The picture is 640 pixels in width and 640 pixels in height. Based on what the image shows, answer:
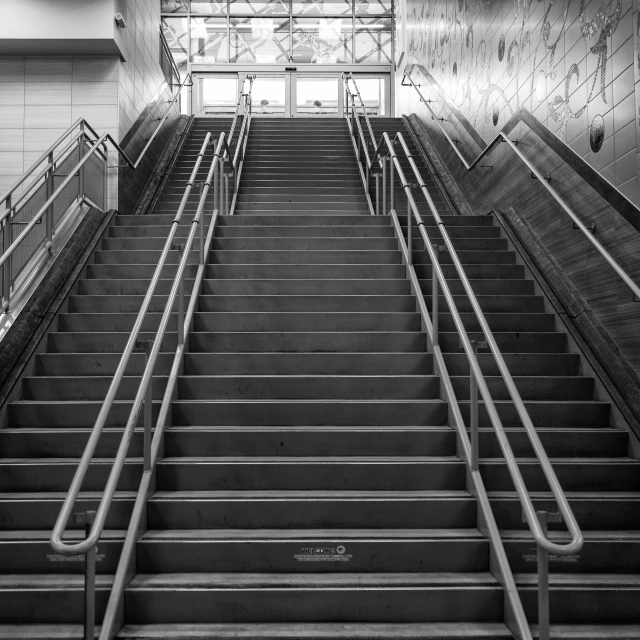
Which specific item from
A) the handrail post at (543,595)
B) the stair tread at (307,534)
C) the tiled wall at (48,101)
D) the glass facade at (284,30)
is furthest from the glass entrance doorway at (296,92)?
the handrail post at (543,595)

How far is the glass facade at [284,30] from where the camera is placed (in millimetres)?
15703

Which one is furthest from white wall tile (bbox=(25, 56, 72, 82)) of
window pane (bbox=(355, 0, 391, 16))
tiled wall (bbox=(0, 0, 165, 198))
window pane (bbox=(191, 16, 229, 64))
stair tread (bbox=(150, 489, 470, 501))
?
window pane (bbox=(355, 0, 391, 16))

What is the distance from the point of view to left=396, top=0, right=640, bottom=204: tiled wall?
402cm

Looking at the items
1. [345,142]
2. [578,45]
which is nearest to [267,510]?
[578,45]

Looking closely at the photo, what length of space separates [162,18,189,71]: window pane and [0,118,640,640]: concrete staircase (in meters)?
11.7

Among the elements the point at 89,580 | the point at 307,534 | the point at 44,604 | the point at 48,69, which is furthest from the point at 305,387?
the point at 48,69

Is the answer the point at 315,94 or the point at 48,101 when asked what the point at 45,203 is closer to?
the point at 48,101

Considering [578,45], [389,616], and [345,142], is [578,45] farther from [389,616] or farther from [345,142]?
[345,142]

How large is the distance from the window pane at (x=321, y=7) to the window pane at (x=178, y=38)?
8.44 feet

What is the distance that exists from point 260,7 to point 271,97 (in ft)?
7.50

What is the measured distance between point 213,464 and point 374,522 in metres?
0.85

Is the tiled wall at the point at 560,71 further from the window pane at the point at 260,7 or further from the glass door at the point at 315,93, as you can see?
the window pane at the point at 260,7

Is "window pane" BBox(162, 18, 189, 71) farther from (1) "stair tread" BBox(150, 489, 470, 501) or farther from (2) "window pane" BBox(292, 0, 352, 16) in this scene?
(1) "stair tread" BBox(150, 489, 470, 501)

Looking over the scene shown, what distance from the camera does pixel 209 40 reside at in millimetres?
15703
